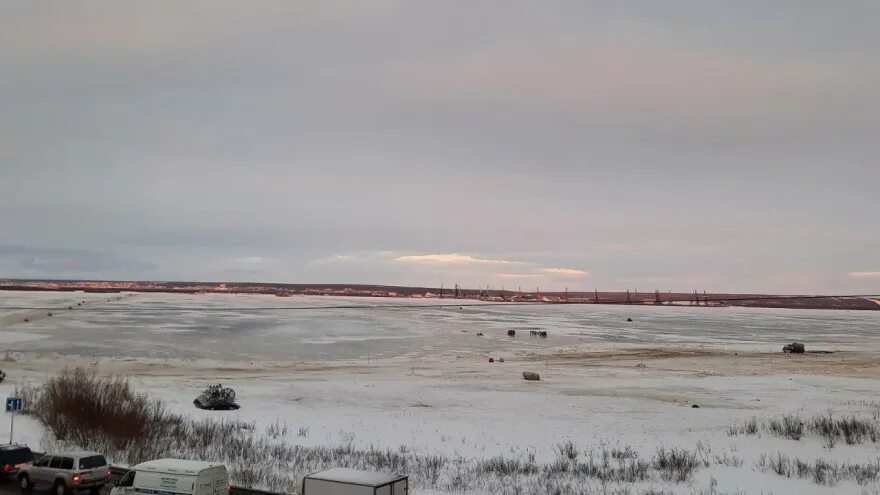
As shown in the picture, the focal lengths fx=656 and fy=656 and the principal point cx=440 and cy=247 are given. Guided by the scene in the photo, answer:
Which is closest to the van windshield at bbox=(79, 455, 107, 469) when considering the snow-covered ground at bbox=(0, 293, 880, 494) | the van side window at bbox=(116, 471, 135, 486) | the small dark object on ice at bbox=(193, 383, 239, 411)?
the van side window at bbox=(116, 471, 135, 486)

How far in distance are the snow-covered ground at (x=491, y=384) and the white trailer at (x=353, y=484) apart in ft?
36.8

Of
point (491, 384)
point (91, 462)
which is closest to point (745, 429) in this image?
point (491, 384)

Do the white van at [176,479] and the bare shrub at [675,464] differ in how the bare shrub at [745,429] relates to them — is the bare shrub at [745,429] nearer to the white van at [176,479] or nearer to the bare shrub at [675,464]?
the bare shrub at [675,464]

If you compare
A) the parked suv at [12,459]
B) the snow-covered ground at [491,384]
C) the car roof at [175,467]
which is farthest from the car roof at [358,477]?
the snow-covered ground at [491,384]

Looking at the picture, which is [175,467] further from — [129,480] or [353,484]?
[353,484]

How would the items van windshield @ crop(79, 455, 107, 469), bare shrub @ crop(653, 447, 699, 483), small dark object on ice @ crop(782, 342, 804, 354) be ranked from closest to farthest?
van windshield @ crop(79, 455, 107, 469) → bare shrub @ crop(653, 447, 699, 483) → small dark object on ice @ crop(782, 342, 804, 354)

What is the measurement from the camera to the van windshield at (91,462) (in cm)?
1886

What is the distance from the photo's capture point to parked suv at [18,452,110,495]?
734 inches

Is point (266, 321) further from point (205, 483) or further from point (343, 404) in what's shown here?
point (205, 483)

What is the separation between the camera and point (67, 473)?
61.2 ft

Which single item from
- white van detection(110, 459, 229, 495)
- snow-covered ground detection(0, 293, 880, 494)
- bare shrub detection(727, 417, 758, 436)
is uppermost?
white van detection(110, 459, 229, 495)

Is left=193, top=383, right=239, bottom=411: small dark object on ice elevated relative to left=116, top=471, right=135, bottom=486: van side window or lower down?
lower down

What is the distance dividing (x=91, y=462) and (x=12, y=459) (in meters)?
3.27

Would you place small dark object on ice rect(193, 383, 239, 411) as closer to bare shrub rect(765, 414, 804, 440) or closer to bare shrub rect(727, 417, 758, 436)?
bare shrub rect(727, 417, 758, 436)
